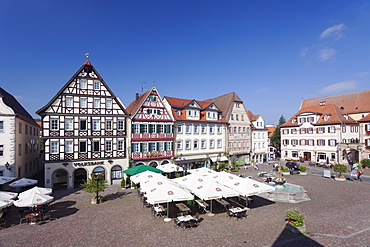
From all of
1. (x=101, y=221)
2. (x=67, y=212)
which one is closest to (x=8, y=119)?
(x=67, y=212)

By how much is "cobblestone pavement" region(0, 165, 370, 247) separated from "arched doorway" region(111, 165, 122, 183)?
8101 millimetres

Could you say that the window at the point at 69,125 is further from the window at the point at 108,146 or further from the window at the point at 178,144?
the window at the point at 178,144

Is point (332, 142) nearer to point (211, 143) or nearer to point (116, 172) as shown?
point (211, 143)

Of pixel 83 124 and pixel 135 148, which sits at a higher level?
pixel 83 124

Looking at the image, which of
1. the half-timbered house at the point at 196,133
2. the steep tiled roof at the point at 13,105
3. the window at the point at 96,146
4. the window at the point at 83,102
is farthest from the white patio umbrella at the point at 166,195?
the steep tiled roof at the point at 13,105

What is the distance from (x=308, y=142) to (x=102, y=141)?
4188 centimetres

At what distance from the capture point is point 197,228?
42.3 feet

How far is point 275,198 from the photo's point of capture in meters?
18.5

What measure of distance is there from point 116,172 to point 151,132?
271 inches

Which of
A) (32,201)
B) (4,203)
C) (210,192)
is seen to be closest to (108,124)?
(32,201)

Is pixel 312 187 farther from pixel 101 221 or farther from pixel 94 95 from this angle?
pixel 94 95

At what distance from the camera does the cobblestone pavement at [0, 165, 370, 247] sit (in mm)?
11159

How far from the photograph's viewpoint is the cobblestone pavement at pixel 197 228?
439 inches

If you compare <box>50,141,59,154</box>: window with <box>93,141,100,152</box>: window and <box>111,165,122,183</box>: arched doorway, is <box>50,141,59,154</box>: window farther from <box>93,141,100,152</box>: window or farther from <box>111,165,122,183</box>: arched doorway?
<box>111,165,122,183</box>: arched doorway
